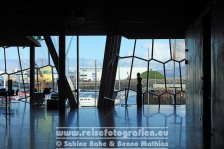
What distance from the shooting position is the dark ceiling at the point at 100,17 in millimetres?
8961

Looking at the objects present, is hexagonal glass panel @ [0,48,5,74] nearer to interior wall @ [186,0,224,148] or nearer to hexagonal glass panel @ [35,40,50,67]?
hexagonal glass panel @ [35,40,50,67]

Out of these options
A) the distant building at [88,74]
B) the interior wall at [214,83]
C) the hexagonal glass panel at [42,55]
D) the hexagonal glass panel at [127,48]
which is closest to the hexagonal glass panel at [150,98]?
the hexagonal glass panel at [127,48]

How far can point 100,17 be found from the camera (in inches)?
426

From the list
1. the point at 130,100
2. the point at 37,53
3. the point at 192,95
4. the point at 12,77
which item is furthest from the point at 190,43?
the point at 12,77

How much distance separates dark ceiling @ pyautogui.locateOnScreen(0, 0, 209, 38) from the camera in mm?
8961

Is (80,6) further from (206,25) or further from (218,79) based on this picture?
(218,79)

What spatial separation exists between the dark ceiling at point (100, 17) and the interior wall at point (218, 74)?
6.92 feet

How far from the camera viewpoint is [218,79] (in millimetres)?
6105

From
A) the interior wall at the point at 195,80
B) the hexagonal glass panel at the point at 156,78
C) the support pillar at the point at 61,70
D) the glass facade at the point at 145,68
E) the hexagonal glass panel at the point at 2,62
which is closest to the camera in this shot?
the interior wall at the point at 195,80

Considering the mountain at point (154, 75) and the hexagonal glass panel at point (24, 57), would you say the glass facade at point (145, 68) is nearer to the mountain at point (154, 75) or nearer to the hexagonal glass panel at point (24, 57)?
the mountain at point (154, 75)

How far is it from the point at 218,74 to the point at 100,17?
5559 millimetres

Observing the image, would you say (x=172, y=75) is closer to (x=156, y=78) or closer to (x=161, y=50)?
(x=156, y=78)

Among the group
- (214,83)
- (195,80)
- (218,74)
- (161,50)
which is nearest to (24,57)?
(161,50)

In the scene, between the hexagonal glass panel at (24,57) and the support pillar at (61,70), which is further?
the hexagonal glass panel at (24,57)
